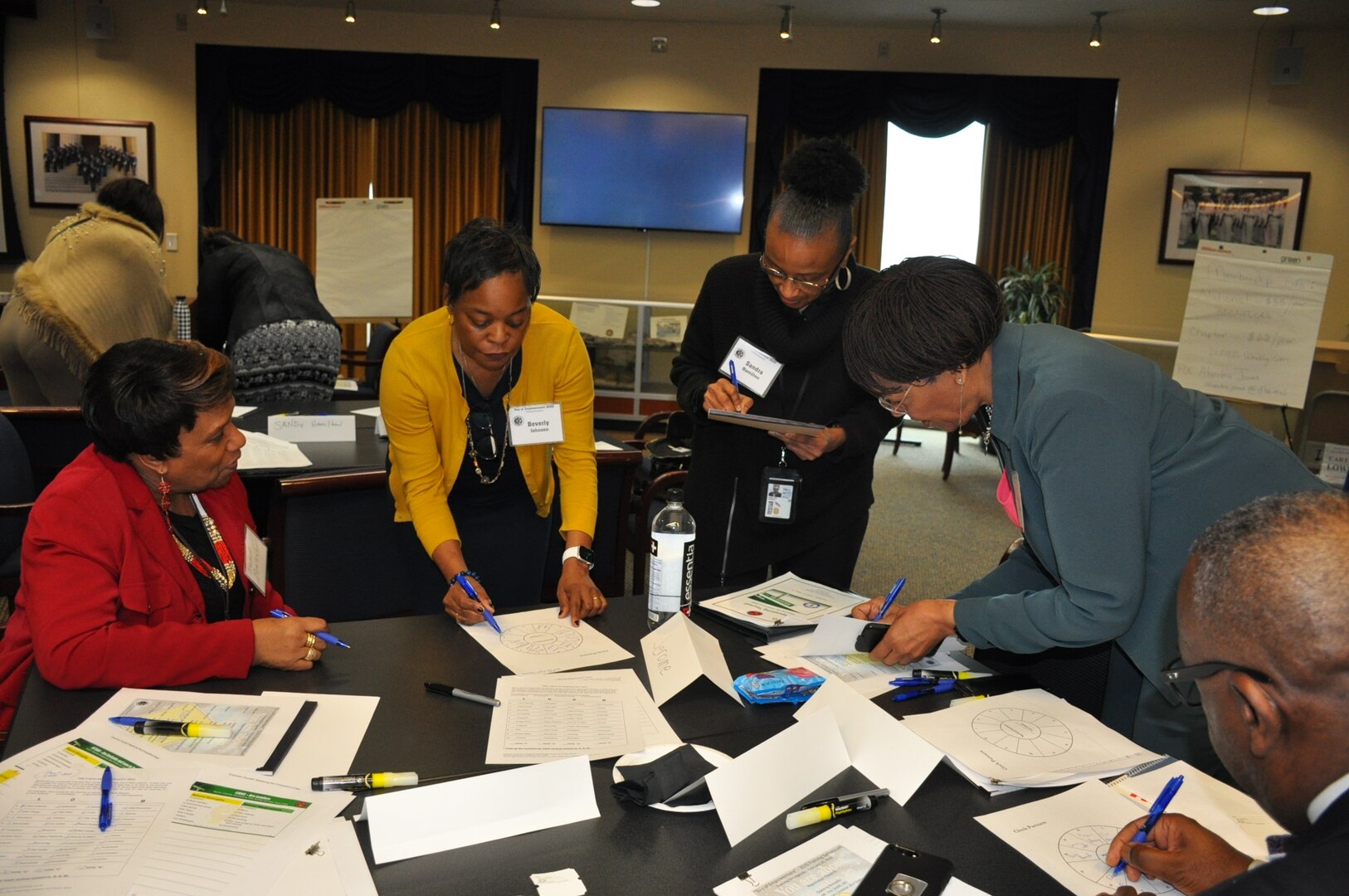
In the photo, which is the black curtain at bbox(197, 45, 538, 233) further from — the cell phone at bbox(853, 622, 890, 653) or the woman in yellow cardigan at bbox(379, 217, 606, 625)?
the cell phone at bbox(853, 622, 890, 653)

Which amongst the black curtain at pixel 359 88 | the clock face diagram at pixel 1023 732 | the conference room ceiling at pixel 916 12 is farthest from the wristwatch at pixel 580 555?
the black curtain at pixel 359 88

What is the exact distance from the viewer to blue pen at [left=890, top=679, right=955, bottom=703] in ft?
5.22

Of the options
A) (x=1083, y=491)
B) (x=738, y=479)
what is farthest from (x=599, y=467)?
(x=1083, y=491)

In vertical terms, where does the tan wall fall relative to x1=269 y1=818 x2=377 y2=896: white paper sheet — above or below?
above

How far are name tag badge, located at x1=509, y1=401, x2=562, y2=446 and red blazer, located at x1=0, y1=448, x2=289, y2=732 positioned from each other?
0.72 meters

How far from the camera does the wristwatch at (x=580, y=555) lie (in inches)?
79.9

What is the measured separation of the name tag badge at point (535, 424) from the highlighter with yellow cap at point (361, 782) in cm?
104

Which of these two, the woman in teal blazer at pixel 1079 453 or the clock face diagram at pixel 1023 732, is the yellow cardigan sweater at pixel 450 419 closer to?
the woman in teal blazer at pixel 1079 453

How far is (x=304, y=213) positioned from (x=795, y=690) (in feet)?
28.2

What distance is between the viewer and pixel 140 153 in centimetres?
853

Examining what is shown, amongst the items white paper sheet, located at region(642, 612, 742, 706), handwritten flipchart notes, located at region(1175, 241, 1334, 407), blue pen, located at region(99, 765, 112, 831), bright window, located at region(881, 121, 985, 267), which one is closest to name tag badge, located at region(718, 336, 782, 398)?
white paper sheet, located at region(642, 612, 742, 706)

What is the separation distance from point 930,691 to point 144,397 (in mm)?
1431

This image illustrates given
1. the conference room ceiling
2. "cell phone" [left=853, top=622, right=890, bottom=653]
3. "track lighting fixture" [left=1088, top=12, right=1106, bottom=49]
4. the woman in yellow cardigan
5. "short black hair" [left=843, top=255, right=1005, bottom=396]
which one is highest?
the conference room ceiling

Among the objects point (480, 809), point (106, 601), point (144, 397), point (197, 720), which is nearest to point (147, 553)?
point (106, 601)
